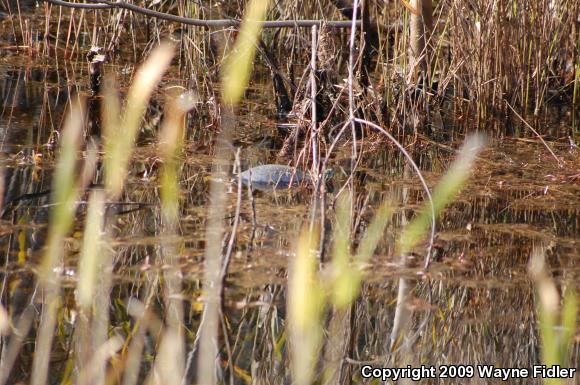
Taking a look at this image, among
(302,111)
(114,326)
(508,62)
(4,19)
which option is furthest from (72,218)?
(4,19)

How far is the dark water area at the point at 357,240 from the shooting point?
7.82 feet

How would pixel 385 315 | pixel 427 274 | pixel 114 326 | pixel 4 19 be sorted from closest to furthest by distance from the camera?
pixel 114 326
pixel 385 315
pixel 427 274
pixel 4 19

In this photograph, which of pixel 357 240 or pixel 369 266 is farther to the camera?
pixel 357 240

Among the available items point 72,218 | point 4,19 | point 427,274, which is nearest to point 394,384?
point 427,274

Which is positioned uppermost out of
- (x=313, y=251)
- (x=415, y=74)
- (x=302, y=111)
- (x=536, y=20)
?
(x=536, y=20)

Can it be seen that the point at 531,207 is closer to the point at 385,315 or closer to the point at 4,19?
the point at 385,315

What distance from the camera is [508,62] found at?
4504 mm

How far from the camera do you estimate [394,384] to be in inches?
86.8

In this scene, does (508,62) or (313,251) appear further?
(508,62)

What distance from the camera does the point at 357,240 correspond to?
9.65 feet

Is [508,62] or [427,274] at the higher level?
[508,62]

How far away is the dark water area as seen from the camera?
7.82 feet

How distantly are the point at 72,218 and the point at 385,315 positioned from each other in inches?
39.9

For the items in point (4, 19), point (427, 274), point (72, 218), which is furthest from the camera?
point (4, 19)
